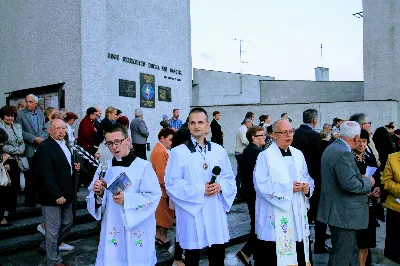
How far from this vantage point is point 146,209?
11.8ft

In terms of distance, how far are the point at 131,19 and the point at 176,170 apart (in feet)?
30.0

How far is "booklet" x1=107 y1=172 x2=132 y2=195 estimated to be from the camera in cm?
338

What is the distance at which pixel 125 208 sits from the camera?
3.50 metres

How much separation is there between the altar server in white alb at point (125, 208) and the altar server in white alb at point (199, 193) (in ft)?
1.25

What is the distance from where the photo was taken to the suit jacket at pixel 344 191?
14.1ft

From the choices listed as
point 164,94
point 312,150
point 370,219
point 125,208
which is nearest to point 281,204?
point 370,219

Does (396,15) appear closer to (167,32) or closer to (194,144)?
(167,32)

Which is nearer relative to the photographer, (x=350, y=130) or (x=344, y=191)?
(x=344, y=191)

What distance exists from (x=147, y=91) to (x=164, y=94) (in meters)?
0.85

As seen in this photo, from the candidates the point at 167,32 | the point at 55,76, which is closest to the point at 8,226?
the point at 55,76

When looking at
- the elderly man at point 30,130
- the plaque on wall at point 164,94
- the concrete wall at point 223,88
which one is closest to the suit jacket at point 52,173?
the elderly man at point 30,130

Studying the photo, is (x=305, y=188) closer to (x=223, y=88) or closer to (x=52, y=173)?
(x=52, y=173)

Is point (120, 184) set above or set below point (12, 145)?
below

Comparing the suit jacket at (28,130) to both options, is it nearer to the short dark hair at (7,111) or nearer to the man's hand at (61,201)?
the short dark hair at (7,111)
